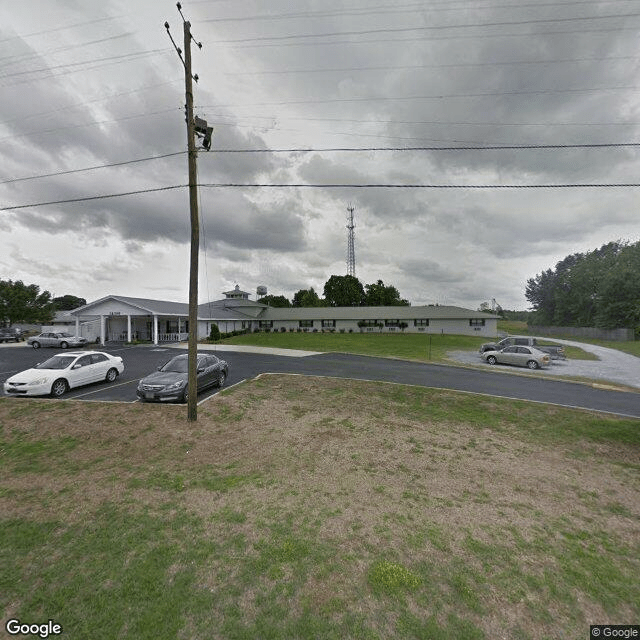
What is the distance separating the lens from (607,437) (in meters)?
8.60

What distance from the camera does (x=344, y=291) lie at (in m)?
77.9

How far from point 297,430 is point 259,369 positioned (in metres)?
9.65

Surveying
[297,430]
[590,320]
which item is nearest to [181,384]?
[297,430]

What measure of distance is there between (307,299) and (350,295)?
13.4 metres

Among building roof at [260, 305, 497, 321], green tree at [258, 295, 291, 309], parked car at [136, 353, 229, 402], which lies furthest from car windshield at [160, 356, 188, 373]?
green tree at [258, 295, 291, 309]

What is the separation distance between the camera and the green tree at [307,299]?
8420 centimetres

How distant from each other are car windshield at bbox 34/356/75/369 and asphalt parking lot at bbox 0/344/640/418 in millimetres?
1099

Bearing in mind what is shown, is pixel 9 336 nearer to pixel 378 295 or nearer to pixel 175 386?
pixel 175 386

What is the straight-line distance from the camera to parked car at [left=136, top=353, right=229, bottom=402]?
10.5 metres

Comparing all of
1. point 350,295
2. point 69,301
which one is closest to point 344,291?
point 350,295

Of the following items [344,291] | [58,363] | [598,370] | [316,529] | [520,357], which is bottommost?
[598,370]

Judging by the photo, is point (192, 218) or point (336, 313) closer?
point (192, 218)

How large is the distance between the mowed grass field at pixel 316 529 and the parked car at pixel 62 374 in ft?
8.94

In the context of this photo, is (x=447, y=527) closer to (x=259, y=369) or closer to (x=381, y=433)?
(x=381, y=433)
